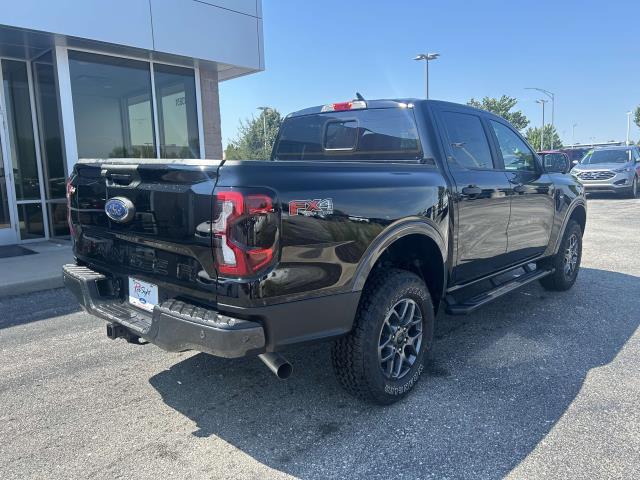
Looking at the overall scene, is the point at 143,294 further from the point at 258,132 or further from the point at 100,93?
the point at 258,132

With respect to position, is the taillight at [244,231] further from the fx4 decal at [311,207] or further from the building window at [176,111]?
the building window at [176,111]

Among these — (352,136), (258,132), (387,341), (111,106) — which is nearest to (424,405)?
(387,341)

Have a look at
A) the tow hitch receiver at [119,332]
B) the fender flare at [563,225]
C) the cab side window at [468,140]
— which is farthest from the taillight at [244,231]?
the fender flare at [563,225]

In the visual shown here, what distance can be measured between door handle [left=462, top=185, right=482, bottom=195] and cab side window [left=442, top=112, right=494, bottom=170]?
0.19 meters

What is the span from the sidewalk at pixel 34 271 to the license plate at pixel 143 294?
3853 mm

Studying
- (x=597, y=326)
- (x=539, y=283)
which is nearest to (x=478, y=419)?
(x=597, y=326)

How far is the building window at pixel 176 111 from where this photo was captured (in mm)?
10273

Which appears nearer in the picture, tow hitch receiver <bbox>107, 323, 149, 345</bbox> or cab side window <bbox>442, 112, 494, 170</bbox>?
tow hitch receiver <bbox>107, 323, 149, 345</bbox>

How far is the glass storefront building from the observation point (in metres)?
8.80

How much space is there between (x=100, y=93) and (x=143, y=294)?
7869 mm

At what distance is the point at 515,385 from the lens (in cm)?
347

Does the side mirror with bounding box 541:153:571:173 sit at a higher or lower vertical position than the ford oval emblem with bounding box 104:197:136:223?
higher

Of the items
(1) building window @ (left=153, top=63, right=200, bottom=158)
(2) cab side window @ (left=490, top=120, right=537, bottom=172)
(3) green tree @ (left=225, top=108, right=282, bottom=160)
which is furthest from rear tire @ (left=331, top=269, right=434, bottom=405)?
(3) green tree @ (left=225, top=108, right=282, bottom=160)

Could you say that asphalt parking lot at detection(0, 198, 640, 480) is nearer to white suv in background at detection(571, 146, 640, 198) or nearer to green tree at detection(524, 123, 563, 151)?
white suv in background at detection(571, 146, 640, 198)
